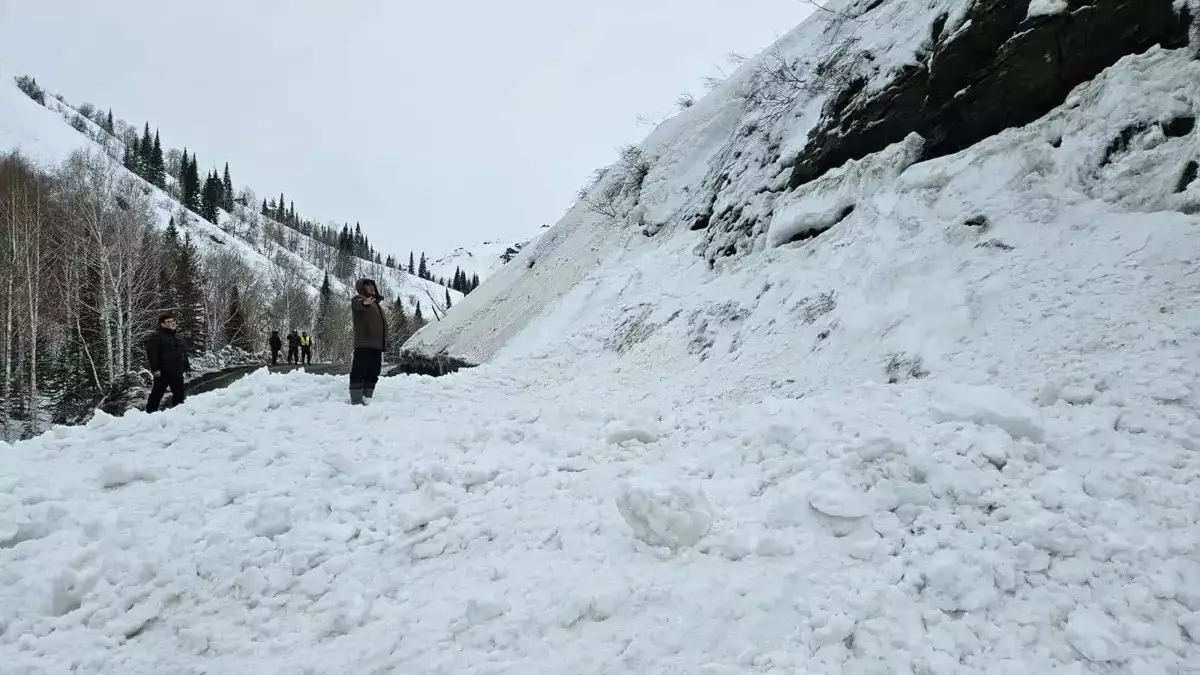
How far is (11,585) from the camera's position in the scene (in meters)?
3.17

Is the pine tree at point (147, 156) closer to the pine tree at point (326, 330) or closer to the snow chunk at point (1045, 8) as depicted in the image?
the pine tree at point (326, 330)

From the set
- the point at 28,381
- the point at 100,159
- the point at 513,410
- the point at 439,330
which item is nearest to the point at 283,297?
the point at 100,159

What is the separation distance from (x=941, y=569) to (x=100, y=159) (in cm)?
3382

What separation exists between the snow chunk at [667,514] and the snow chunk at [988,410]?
1.81 m

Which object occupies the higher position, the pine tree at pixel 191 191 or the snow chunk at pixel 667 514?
the pine tree at pixel 191 191

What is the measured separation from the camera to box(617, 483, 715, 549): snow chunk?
361 cm

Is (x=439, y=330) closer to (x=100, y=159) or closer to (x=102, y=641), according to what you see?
(x=102, y=641)

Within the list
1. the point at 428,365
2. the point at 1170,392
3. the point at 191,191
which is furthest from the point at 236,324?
the point at 191,191

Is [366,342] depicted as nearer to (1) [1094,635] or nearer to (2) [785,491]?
(2) [785,491]

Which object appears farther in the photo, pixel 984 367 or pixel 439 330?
pixel 439 330

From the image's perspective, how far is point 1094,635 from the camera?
7.93ft

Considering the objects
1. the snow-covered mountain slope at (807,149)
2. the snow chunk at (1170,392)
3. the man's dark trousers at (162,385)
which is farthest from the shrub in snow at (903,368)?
the man's dark trousers at (162,385)

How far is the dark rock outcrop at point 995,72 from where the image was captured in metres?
5.59

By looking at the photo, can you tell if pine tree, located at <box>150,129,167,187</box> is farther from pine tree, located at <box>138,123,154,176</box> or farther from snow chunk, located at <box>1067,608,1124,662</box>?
snow chunk, located at <box>1067,608,1124,662</box>
